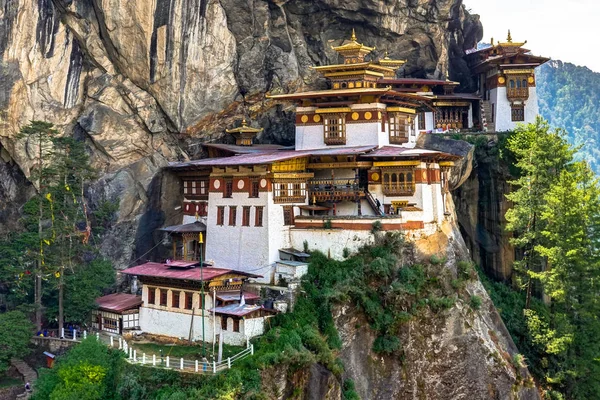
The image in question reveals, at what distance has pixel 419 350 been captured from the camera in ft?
116

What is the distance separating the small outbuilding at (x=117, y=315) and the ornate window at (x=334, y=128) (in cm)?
1407

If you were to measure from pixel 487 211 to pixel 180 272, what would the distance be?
2325 centimetres

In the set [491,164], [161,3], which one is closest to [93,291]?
[161,3]

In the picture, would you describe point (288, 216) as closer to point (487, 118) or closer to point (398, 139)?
point (398, 139)

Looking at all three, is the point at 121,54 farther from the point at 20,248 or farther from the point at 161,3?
the point at 20,248

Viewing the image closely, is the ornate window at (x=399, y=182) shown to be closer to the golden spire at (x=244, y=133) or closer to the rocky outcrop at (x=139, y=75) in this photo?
the golden spire at (x=244, y=133)

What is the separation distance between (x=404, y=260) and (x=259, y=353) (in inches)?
404

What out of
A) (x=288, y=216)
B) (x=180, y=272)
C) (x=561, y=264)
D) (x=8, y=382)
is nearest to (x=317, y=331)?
(x=180, y=272)

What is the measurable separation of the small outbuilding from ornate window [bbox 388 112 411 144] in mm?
17306

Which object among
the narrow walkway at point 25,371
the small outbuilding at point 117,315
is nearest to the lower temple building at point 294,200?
the small outbuilding at point 117,315

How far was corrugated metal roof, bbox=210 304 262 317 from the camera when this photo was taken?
32188 millimetres

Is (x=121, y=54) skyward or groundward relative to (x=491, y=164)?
skyward

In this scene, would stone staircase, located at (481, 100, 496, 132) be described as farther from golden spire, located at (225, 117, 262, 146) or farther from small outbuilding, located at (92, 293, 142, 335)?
small outbuilding, located at (92, 293, 142, 335)

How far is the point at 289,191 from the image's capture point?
3891 centimetres
